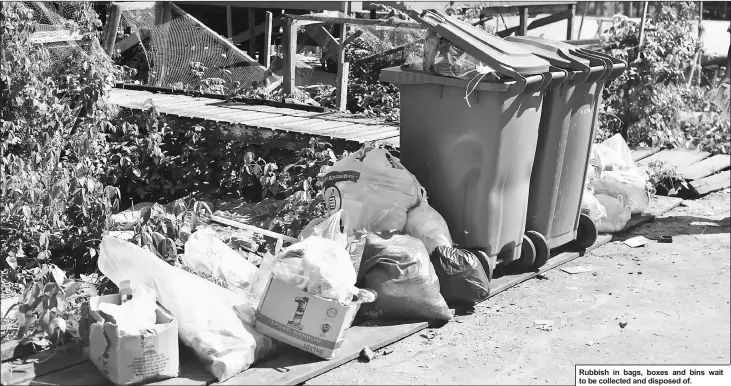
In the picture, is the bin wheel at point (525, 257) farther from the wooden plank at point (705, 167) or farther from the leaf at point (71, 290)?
the wooden plank at point (705, 167)

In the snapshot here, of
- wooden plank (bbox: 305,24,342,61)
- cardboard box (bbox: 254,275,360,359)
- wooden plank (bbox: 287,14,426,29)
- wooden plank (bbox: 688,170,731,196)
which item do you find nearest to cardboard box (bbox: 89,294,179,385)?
cardboard box (bbox: 254,275,360,359)

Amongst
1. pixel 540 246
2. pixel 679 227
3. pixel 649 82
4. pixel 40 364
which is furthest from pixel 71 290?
pixel 649 82

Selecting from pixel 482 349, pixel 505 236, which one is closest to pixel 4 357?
pixel 482 349

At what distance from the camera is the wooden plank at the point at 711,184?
816 cm

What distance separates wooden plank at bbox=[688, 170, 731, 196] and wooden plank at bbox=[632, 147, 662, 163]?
0.61 metres

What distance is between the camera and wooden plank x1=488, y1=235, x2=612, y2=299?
5.38 metres

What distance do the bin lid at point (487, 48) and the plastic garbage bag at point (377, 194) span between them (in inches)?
29.5

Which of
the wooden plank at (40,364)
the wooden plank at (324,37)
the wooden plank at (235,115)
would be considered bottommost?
the wooden plank at (40,364)

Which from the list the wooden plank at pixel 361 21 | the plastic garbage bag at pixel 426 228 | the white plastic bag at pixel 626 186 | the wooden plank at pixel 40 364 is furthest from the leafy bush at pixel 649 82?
the wooden plank at pixel 40 364

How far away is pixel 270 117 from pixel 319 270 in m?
3.83

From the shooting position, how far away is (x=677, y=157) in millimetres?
9086

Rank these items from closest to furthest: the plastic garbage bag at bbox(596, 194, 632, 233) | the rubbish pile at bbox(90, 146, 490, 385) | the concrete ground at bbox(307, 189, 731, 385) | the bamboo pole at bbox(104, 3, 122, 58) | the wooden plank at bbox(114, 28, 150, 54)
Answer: the rubbish pile at bbox(90, 146, 490, 385), the concrete ground at bbox(307, 189, 731, 385), the plastic garbage bag at bbox(596, 194, 632, 233), the bamboo pole at bbox(104, 3, 122, 58), the wooden plank at bbox(114, 28, 150, 54)

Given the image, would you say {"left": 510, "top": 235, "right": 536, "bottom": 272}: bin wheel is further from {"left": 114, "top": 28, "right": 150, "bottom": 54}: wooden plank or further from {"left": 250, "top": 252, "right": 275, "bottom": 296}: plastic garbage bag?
{"left": 114, "top": 28, "right": 150, "bottom": 54}: wooden plank

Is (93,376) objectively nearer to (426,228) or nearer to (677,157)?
(426,228)
